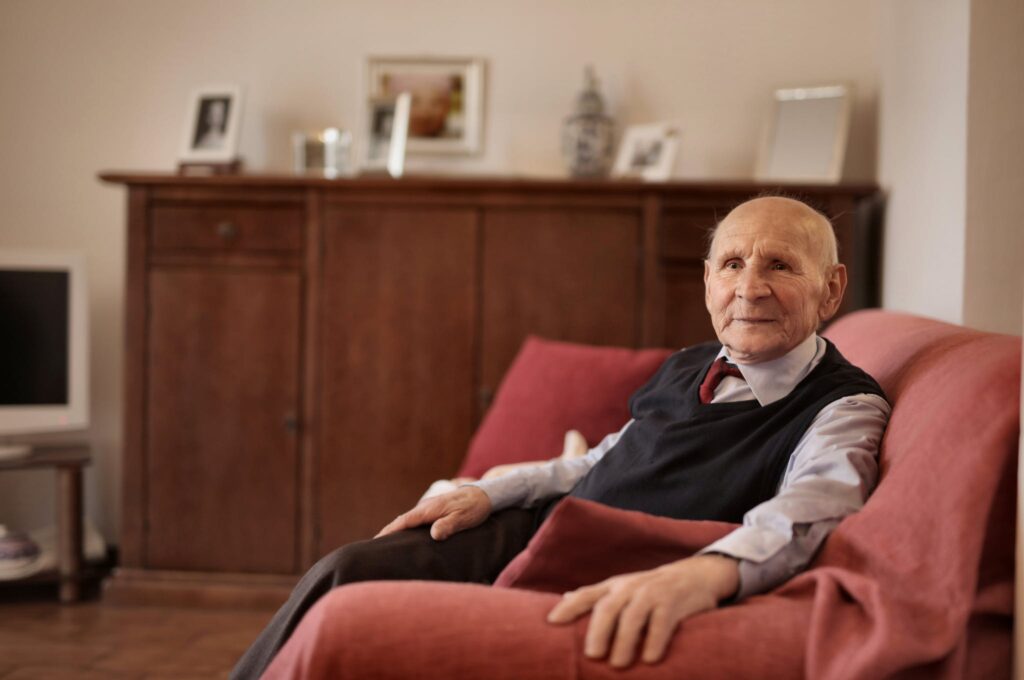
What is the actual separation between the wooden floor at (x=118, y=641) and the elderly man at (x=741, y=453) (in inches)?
53.2

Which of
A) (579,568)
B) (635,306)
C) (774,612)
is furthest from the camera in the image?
(635,306)

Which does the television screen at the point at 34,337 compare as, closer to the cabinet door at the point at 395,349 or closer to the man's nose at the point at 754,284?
the cabinet door at the point at 395,349

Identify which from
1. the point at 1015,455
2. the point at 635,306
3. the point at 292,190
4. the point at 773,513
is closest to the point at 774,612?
the point at 773,513

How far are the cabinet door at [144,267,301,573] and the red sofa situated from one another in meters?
2.07

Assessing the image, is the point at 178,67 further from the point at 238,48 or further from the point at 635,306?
the point at 635,306

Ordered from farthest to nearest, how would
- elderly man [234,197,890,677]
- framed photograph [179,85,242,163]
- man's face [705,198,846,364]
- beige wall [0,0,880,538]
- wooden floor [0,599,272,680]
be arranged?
beige wall [0,0,880,538] < framed photograph [179,85,242,163] < wooden floor [0,599,272,680] < man's face [705,198,846,364] < elderly man [234,197,890,677]

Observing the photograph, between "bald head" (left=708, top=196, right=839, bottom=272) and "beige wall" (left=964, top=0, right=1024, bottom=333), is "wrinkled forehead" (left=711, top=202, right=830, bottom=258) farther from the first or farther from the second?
"beige wall" (left=964, top=0, right=1024, bottom=333)

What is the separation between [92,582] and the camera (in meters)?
3.59

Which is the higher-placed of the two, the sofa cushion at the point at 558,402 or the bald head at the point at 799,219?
the bald head at the point at 799,219

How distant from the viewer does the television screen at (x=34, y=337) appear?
3.41m

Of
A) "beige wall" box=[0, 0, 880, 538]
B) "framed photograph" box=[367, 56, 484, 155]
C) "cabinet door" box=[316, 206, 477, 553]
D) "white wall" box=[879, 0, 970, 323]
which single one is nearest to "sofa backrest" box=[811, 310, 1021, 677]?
"white wall" box=[879, 0, 970, 323]

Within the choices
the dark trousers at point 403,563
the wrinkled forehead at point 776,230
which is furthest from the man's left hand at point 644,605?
the wrinkled forehead at point 776,230

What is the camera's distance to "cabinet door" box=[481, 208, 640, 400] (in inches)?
128

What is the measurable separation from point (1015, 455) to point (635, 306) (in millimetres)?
2049
